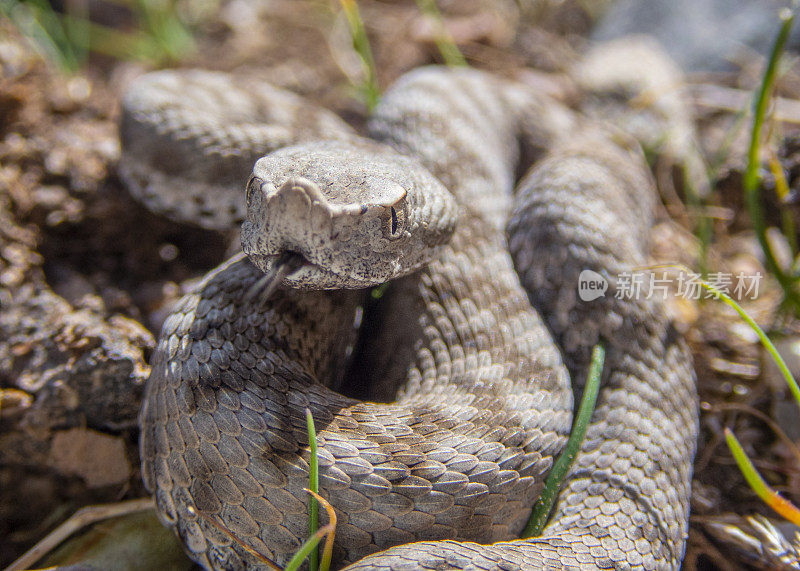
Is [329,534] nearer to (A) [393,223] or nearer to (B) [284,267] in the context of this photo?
(B) [284,267]

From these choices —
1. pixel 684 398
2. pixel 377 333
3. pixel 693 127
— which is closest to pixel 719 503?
pixel 684 398

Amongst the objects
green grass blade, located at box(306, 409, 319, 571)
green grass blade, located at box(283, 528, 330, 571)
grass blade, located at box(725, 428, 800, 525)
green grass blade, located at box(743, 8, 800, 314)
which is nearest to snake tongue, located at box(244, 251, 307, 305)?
green grass blade, located at box(306, 409, 319, 571)

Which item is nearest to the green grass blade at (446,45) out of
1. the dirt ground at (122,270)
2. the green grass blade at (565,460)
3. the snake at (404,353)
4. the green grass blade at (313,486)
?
the dirt ground at (122,270)

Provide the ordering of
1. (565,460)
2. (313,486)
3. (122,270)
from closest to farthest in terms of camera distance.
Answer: (313,486) → (565,460) → (122,270)

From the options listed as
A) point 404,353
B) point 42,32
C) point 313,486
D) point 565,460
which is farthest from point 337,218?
point 42,32

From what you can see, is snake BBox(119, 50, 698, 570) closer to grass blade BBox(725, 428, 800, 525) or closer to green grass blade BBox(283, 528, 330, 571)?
green grass blade BBox(283, 528, 330, 571)

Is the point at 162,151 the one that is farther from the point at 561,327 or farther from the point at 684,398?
the point at 684,398
